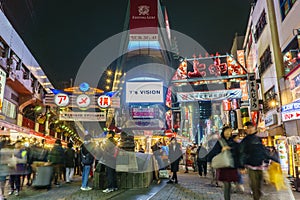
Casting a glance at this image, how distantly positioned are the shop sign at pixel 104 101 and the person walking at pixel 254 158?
942 centimetres

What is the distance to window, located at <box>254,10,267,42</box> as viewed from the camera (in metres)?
18.3

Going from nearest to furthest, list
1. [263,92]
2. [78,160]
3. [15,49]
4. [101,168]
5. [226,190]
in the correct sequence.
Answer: [226,190], [101,168], [78,160], [15,49], [263,92]

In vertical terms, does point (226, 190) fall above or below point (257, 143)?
below

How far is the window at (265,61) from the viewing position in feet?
56.3

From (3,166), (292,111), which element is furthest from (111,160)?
(292,111)

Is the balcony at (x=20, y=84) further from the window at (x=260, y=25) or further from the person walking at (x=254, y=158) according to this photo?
the window at (x=260, y=25)

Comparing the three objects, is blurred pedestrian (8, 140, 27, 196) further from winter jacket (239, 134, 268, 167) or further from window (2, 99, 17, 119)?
window (2, 99, 17, 119)

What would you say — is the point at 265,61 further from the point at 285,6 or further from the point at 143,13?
the point at 143,13

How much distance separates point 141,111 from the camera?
30984mm

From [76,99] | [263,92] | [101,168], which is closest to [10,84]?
[76,99]

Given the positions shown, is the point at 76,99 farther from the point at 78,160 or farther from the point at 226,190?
the point at 226,190

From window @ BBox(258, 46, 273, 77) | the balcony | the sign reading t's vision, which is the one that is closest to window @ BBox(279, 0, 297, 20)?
window @ BBox(258, 46, 273, 77)

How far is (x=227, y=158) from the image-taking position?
15.9 feet

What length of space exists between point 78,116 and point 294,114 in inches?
428
